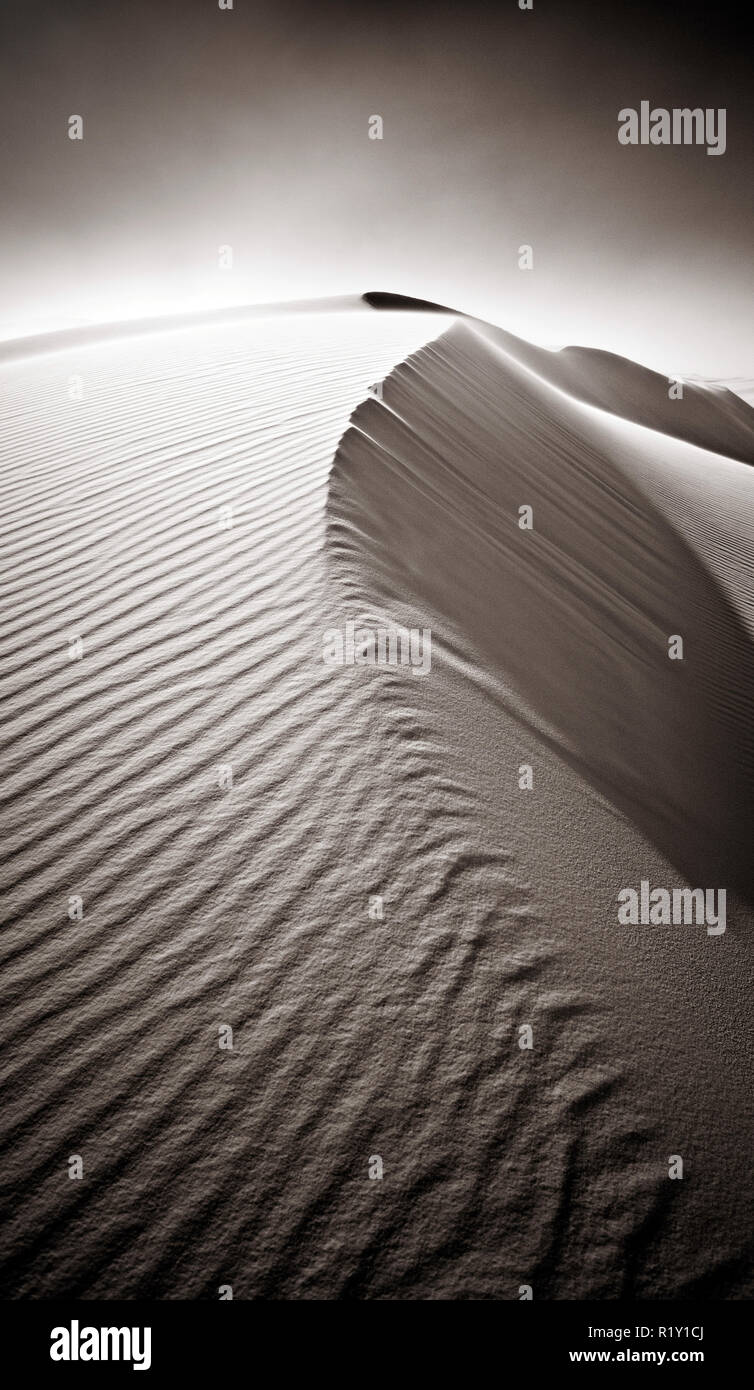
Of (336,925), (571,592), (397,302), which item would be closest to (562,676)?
(571,592)

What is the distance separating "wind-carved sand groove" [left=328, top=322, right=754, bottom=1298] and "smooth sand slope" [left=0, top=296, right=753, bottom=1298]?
12mm

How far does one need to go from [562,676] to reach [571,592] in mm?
1183

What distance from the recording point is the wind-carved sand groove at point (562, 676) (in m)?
1.55

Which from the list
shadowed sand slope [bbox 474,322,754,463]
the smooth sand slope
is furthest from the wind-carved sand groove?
shadowed sand slope [bbox 474,322,754,463]

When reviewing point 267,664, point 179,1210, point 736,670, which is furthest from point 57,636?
point 736,670

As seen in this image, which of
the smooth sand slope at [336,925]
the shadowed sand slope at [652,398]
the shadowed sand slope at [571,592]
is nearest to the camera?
the smooth sand slope at [336,925]

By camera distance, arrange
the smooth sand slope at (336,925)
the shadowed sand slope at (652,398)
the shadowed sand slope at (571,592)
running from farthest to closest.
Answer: the shadowed sand slope at (652,398), the shadowed sand slope at (571,592), the smooth sand slope at (336,925)

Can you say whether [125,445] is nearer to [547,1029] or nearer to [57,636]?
[57,636]

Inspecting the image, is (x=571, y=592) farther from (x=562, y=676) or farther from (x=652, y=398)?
(x=652, y=398)

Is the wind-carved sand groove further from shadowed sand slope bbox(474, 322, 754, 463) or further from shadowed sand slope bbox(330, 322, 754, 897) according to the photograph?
shadowed sand slope bbox(474, 322, 754, 463)

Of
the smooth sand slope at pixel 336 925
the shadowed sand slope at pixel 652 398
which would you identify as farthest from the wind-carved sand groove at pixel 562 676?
the shadowed sand slope at pixel 652 398

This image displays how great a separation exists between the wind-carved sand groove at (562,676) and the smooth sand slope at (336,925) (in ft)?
0.04

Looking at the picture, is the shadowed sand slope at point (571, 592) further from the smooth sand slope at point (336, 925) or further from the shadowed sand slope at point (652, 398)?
the shadowed sand slope at point (652, 398)
